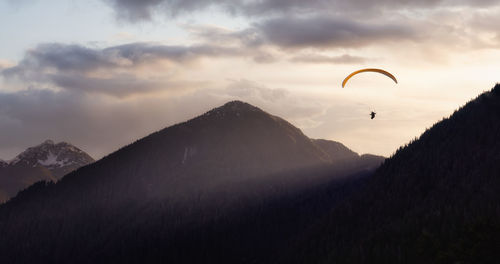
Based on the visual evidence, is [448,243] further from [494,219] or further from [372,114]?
[372,114]

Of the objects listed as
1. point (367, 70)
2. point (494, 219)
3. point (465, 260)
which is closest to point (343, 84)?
point (367, 70)

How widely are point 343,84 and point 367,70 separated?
9194mm

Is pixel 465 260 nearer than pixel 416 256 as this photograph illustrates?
Yes

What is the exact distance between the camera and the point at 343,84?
11144 centimetres

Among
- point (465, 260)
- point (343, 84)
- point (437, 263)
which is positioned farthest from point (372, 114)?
point (437, 263)

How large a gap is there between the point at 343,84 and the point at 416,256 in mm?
106778

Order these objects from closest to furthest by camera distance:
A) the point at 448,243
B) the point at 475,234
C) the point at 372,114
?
the point at 372,114
the point at 475,234
the point at 448,243

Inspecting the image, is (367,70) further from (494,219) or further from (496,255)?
(494,219)

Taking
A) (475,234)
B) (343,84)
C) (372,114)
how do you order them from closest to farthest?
(372,114) < (343,84) < (475,234)

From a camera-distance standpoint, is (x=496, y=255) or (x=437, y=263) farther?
(x=437, y=263)

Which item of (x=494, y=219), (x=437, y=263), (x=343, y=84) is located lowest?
(x=437, y=263)

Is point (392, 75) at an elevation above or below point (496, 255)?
above

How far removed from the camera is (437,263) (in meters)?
186

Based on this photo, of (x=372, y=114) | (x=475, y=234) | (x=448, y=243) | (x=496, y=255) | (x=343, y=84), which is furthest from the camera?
(x=448, y=243)
